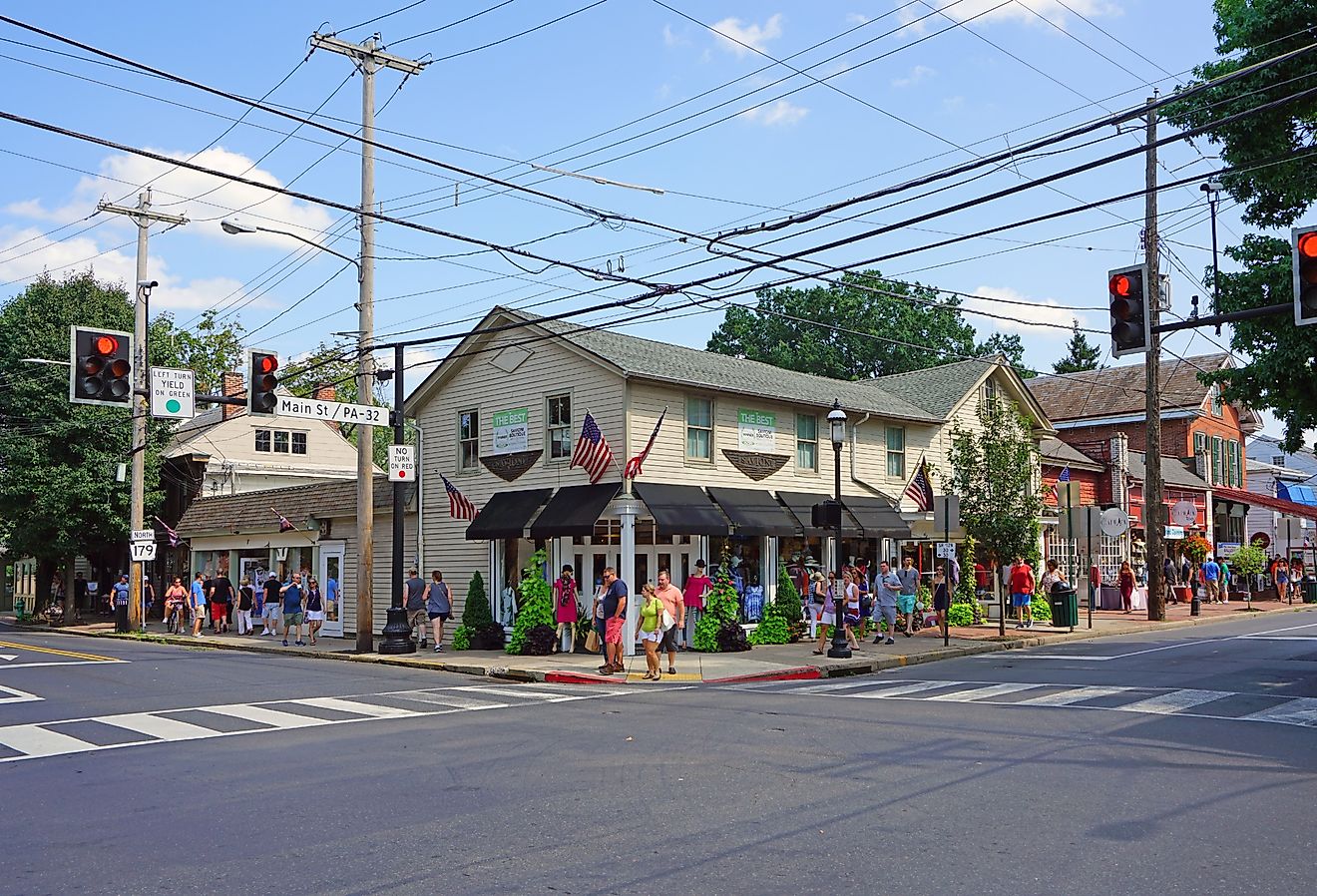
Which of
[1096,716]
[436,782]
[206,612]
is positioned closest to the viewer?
[436,782]

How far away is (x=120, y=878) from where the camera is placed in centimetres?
659

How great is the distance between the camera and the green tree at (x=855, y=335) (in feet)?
214

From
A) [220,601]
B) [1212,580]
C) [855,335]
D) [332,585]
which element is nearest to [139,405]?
[220,601]

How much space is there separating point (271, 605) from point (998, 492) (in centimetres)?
2008

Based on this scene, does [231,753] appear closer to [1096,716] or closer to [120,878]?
[120,878]

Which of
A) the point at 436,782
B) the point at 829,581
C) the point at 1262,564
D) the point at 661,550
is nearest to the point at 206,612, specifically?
the point at 661,550

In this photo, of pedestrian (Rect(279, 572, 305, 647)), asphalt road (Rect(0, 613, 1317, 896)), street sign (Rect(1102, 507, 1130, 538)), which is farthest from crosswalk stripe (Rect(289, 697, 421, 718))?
street sign (Rect(1102, 507, 1130, 538))

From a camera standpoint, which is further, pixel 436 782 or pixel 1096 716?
pixel 1096 716

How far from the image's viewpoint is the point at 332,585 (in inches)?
1224

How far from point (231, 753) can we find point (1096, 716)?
9.41 m

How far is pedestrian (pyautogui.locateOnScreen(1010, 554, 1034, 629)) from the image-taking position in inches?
1117

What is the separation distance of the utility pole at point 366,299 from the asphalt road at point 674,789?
7.03 metres

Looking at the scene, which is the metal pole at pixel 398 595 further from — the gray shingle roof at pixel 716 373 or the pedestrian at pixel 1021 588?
the pedestrian at pixel 1021 588

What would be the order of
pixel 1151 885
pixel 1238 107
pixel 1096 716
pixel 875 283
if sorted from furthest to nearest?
pixel 875 283
pixel 1238 107
pixel 1096 716
pixel 1151 885
